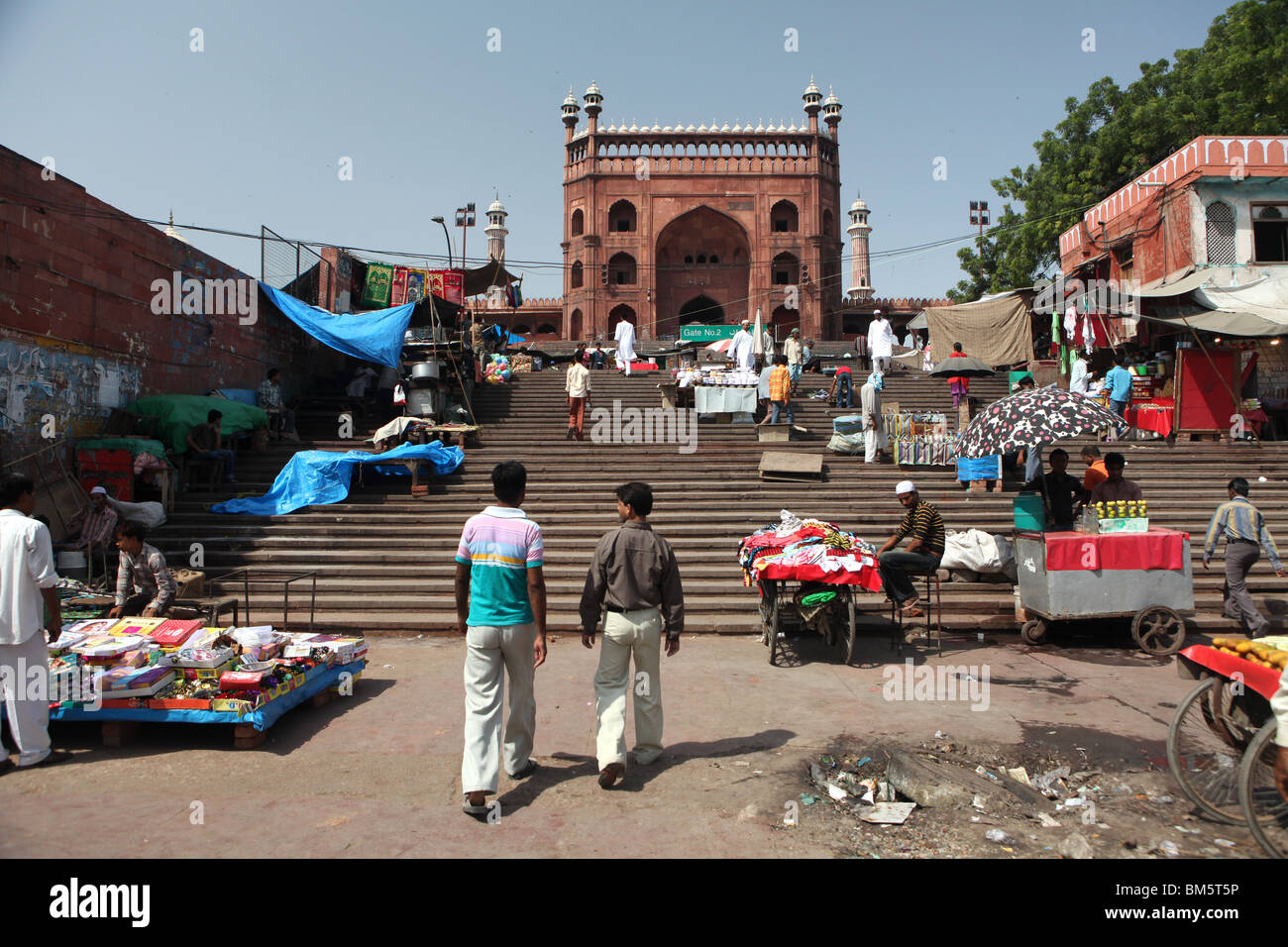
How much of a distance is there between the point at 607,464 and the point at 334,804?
9318 millimetres

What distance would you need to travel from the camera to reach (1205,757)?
4273 millimetres

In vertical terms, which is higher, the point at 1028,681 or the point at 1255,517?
the point at 1255,517

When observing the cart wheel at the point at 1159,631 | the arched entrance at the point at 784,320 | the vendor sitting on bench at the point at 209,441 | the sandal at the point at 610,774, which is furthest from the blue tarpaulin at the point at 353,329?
the arched entrance at the point at 784,320

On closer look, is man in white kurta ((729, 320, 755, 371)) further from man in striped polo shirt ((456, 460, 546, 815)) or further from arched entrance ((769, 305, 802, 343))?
arched entrance ((769, 305, 802, 343))

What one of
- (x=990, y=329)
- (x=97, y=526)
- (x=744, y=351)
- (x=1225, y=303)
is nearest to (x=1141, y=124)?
(x=990, y=329)

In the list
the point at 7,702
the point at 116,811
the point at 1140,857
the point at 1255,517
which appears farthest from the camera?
the point at 1255,517

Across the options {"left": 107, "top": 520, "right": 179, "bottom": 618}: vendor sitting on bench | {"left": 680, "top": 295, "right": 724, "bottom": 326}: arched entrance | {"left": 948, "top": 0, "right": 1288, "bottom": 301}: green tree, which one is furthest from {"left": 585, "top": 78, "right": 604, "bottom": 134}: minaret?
{"left": 107, "top": 520, "right": 179, "bottom": 618}: vendor sitting on bench

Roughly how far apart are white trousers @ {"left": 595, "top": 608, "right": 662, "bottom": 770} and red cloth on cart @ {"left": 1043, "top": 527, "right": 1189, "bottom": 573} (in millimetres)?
4793

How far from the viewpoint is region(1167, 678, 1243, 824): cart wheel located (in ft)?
13.4

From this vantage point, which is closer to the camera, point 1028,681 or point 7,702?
point 7,702

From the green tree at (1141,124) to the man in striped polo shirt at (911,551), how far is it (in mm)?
22124

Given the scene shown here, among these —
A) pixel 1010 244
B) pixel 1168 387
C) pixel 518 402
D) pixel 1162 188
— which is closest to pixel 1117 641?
pixel 1168 387
